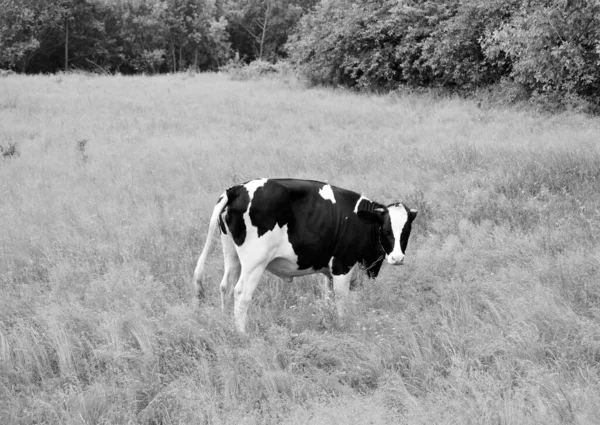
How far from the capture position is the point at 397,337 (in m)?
5.51

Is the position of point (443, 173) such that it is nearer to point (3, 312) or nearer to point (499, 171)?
point (499, 171)

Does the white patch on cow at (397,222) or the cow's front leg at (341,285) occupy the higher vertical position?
the white patch on cow at (397,222)

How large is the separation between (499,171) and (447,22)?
511 inches

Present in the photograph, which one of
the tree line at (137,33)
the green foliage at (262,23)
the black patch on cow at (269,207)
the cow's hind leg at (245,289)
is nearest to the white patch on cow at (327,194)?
the black patch on cow at (269,207)

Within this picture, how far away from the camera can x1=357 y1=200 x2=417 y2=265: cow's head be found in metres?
6.32

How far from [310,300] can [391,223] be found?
3.60 feet

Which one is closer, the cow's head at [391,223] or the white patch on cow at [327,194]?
the cow's head at [391,223]

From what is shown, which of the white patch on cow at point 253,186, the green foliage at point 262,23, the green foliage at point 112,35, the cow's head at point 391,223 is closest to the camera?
the white patch on cow at point 253,186

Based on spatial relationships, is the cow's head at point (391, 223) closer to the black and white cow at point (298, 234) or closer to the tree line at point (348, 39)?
the black and white cow at point (298, 234)

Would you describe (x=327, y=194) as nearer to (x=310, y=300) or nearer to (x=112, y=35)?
(x=310, y=300)

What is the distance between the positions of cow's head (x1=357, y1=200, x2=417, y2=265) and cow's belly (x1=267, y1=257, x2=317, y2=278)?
72 cm

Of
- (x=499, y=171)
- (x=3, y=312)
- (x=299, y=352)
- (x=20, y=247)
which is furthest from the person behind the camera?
(x=499, y=171)

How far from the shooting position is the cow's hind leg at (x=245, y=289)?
6.04 meters

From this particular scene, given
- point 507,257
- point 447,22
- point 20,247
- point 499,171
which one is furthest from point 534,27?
point 447,22
